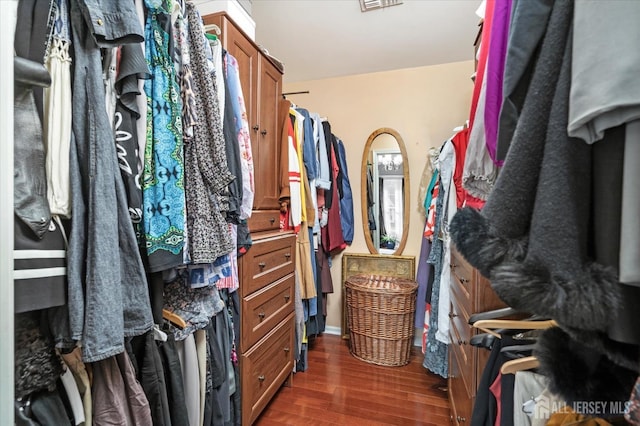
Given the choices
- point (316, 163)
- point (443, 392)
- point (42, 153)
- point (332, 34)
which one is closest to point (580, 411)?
point (42, 153)

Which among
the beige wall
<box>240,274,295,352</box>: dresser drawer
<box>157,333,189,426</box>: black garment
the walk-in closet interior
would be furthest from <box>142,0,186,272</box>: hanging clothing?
the beige wall

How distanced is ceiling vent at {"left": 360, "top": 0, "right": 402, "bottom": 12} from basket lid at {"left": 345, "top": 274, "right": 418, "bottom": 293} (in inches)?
74.3

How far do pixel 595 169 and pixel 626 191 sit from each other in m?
0.05

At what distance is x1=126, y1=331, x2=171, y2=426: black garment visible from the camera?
2.73ft

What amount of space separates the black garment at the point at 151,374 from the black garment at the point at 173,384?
0.05 meters

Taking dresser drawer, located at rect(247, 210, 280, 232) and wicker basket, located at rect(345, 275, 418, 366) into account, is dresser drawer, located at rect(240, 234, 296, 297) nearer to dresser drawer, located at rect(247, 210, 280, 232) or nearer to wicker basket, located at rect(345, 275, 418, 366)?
dresser drawer, located at rect(247, 210, 280, 232)

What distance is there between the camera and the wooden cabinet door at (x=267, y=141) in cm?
156

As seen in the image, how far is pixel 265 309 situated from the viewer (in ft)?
4.90

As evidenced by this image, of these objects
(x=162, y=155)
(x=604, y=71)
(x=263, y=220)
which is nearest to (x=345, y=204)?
(x=263, y=220)

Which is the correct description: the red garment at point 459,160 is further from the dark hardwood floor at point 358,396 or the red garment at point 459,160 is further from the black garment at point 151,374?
the black garment at point 151,374

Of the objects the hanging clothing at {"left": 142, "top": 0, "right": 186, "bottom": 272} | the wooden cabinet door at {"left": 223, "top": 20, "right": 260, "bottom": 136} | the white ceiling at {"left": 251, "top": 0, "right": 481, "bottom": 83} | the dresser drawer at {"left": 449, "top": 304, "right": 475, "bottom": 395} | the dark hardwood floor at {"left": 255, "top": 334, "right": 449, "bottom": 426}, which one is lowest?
the dark hardwood floor at {"left": 255, "top": 334, "right": 449, "bottom": 426}

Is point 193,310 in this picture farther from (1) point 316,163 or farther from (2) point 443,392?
(2) point 443,392

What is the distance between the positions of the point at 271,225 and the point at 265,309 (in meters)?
0.47

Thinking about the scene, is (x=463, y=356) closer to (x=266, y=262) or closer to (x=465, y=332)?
(x=465, y=332)
